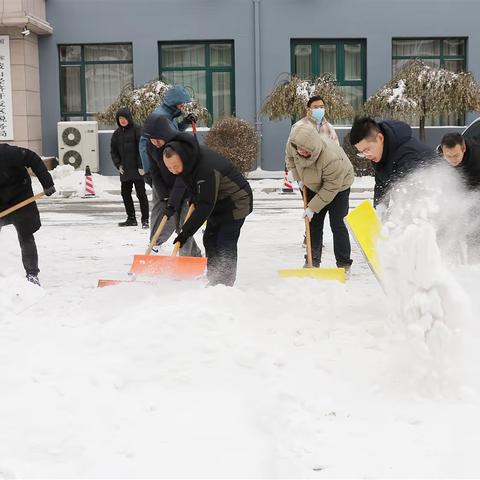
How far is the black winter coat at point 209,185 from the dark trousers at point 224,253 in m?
0.07

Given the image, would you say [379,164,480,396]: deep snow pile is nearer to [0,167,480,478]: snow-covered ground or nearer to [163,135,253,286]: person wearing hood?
[0,167,480,478]: snow-covered ground

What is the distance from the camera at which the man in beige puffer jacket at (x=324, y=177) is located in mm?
6824

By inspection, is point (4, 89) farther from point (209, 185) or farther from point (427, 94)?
point (209, 185)

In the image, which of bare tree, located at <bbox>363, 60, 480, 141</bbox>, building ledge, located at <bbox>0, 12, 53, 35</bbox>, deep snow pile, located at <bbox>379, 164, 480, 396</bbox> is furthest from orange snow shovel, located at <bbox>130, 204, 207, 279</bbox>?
building ledge, located at <bbox>0, 12, 53, 35</bbox>

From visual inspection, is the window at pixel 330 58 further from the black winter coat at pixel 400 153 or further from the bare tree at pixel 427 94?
the black winter coat at pixel 400 153

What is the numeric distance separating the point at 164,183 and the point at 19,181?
1.35 metres

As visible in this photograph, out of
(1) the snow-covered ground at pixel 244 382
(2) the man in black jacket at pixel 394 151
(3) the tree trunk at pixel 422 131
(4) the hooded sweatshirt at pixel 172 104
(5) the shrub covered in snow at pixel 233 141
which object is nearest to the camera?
(1) the snow-covered ground at pixel 244 382

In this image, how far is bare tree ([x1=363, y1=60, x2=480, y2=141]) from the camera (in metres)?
18.7

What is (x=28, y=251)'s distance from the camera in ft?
22.6

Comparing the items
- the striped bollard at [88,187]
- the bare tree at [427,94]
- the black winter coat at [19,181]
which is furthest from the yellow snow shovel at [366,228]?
the bare tree at [427,94]

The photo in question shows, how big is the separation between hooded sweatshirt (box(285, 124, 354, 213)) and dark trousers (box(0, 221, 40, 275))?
2.39 metres

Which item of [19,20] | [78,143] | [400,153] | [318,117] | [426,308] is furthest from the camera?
[78,143]

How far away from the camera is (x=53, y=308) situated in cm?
609

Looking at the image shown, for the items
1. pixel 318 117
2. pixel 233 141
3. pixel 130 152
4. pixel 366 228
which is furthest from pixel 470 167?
pixel 233 141
